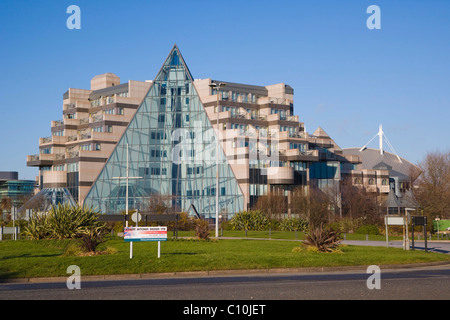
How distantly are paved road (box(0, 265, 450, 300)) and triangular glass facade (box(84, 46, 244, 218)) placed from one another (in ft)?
210

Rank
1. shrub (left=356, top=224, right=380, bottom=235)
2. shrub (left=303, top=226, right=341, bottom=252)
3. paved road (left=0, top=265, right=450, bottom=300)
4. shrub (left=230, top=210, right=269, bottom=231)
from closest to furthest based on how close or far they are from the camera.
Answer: paved road (left=0, top=265, right=450, bottom=300) < shrub (left=303, top=226, right=341, bottom=252) < shrub (left=356, top=224, right=380, bottom=235) < shrub (left=230, top=210, right=269, bottom=231)

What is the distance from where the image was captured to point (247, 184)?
3484 inches

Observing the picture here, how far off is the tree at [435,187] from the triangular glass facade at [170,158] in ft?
82.9

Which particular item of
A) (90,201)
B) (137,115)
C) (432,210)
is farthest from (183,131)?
(432,210)

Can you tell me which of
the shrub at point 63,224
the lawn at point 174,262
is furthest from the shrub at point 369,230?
the lawn at point 174,262

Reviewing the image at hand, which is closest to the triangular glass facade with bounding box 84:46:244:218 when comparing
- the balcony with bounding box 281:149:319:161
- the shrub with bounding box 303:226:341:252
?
the balcony with bounding box 281:149:319:161

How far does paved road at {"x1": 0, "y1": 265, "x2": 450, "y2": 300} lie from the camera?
47.6ft

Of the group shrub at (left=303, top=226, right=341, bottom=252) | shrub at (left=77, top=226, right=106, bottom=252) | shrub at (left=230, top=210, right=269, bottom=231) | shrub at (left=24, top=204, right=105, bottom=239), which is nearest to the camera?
shrub at (left=77, top=226, right=106, bottom=252)

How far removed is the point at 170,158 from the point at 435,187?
1490 inches

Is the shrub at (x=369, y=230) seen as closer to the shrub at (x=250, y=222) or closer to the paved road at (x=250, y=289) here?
the shrub at (x=250, y=222)

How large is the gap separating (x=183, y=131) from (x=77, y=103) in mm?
22759

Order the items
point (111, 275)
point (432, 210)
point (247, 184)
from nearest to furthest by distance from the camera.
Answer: point (111, 275) < point (432, 210) < point (247, 184)

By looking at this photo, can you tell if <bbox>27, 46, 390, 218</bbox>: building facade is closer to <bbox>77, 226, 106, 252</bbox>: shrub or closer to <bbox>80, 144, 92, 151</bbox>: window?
<bbox>80, 144, 92, 151</bbox>: window

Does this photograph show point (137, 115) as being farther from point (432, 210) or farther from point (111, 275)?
point (111, 275)
